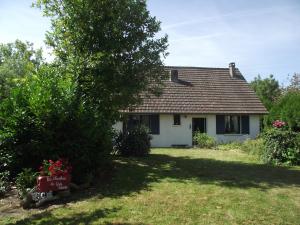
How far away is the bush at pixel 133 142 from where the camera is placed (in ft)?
58.3

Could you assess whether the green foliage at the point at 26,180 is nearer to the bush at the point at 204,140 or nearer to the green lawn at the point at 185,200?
the green lawn at the point at 185,200

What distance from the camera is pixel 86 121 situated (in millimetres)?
11891

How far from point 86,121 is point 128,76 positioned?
415 centimetres

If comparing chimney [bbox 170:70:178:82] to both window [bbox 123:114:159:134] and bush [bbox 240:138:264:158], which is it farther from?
bush [bbox 240:138:264:158]

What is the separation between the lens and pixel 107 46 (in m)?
15.0

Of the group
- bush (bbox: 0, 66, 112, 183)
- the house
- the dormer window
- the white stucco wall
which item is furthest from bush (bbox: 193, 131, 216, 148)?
bush (bbox: 0, 66, 112, 183)

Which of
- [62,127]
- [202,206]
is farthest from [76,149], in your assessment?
[202,206]

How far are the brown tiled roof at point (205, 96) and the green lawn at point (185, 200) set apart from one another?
1335 cm

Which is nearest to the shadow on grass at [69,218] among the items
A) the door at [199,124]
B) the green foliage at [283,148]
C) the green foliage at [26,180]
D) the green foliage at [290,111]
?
the green foliage at [26,180]

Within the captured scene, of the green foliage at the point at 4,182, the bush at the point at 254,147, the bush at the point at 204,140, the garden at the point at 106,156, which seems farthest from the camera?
the bush at the point at 204,140

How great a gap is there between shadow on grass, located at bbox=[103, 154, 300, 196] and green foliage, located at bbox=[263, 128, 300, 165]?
0.99m

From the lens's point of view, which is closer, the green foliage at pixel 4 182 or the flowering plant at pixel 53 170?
the flowering plant at pixel 53 170

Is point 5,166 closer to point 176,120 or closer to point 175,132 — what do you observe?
point 175,132

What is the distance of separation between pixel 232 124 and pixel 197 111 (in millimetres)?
3314
